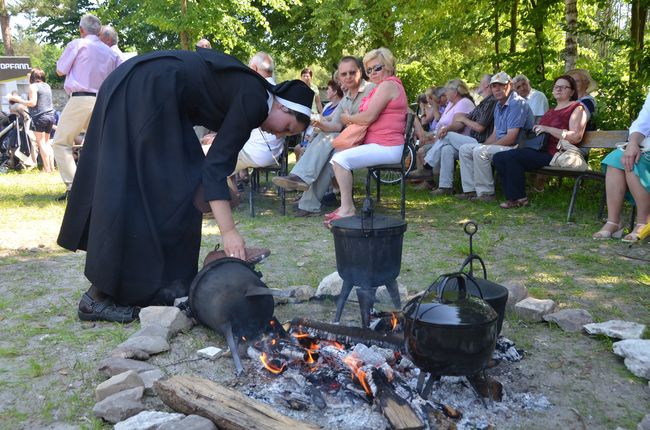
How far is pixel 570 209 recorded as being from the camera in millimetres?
6637

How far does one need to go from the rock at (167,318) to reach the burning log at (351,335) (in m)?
0.69

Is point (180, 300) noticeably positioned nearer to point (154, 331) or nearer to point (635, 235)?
point (154, 331)

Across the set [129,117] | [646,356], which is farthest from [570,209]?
[129,117]

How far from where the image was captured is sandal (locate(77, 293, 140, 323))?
12.2ft

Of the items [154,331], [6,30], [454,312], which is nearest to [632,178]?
[454,312]

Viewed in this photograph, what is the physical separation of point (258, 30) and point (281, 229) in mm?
17429

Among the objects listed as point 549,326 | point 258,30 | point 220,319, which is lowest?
point 549,326

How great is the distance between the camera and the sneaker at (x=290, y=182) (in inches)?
269

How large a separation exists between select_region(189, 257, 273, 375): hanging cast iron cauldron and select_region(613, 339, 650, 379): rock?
1897 mm

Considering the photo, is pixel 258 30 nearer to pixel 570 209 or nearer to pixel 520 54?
pixel 520 54

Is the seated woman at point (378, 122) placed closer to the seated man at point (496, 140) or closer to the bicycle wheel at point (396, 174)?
the seated man at point (496, 140)

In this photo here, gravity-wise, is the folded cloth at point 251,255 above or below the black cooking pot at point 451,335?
above

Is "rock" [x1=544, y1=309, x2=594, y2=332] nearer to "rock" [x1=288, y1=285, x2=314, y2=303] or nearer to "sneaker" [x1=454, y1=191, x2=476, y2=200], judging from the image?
"rock" [x1=288, y1=285, x2=314, y2=303]

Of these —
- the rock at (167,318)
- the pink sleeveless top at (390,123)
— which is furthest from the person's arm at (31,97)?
the rock at (167,318)
